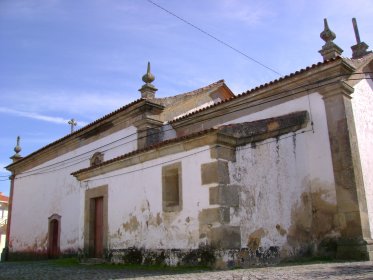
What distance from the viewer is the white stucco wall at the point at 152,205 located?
8.53 metres

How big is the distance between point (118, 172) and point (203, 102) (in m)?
6.19

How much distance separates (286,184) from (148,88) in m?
6.59

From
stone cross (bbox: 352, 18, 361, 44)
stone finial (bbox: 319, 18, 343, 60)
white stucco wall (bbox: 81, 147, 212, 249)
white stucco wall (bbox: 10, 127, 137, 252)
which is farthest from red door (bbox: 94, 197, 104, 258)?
stone cross (bbox: 352, 18, 361, 44)

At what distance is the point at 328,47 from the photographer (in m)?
10.3

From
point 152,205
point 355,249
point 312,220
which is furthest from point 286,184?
point 152,205

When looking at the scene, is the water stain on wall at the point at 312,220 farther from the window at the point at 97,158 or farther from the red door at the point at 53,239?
the red door at the point at 53,239

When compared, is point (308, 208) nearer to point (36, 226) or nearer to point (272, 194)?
point (272, 194)

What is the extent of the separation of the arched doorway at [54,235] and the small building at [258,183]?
19.3 ft

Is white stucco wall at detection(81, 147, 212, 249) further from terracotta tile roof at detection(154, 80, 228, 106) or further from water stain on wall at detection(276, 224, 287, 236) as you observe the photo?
terracotta tile roof at detection(154, 80, 228, 106)

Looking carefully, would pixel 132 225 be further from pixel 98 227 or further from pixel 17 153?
pixel 17 153

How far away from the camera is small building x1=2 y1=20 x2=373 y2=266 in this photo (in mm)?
8391

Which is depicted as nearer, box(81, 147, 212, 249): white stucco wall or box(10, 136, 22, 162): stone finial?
box(81, 147, 212, 249): white stucco wall

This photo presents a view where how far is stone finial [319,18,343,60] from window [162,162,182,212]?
16.1 feet

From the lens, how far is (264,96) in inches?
441
